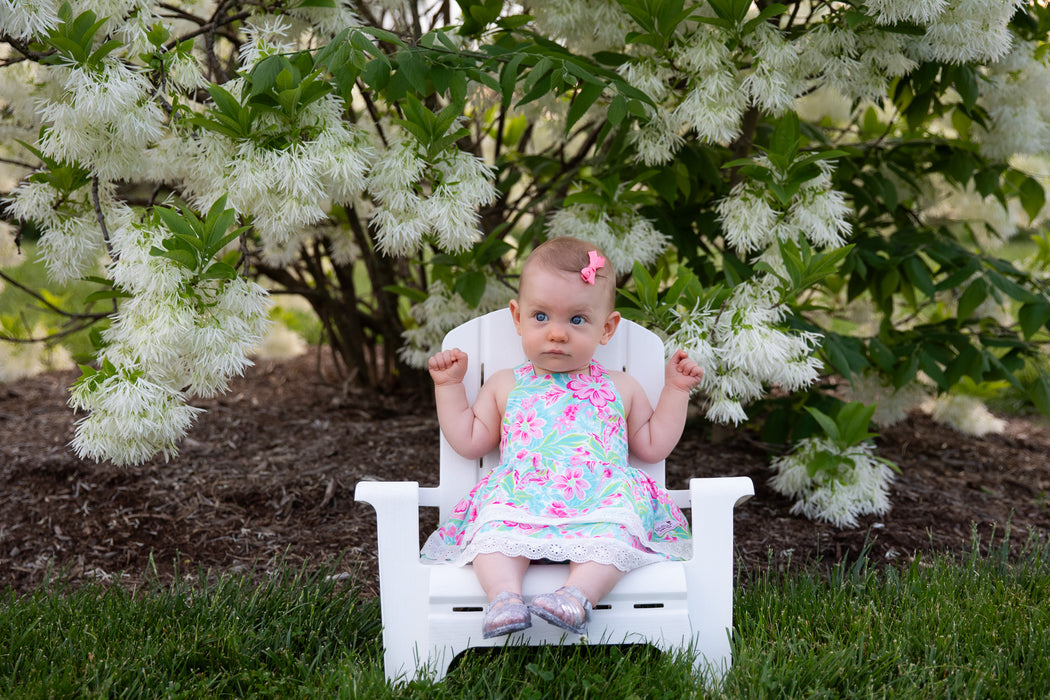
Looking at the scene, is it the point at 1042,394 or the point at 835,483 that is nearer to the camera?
the point at 835,483

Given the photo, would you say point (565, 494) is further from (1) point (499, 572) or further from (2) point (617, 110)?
(2) point (617, 110)

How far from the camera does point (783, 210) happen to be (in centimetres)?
272

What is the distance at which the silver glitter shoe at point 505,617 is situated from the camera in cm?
188

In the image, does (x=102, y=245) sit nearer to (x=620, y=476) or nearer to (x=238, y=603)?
(x=238, y=603)

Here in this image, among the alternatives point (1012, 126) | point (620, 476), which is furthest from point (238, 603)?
point (1012, 126)

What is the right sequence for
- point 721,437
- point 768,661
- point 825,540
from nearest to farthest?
point 768,661, point 825,540, point 721,437

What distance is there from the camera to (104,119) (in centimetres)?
222

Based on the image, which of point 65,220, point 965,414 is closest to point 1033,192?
point 965,414

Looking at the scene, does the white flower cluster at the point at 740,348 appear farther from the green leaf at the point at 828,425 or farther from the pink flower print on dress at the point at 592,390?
the green leaf at the point at 828,425

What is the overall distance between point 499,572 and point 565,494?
323 millimetres

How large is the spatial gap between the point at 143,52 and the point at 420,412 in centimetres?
236

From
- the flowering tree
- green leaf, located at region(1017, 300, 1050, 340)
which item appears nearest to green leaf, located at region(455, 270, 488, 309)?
the flowering tree

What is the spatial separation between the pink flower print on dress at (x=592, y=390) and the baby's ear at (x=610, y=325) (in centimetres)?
12

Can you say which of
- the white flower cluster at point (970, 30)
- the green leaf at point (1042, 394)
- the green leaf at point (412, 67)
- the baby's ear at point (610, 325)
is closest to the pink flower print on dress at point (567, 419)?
the baby's ear at point (610, 325)
